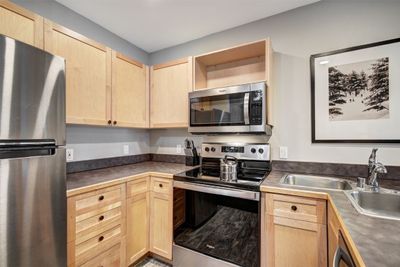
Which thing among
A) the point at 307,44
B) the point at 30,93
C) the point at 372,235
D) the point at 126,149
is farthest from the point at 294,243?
the point at 126,149

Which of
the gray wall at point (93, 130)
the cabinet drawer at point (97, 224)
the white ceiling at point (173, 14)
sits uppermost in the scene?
the white ceiling at point (173, 14)

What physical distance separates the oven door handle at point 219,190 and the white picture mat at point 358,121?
2.95ft

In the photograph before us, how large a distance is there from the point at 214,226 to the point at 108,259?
0.90 metres

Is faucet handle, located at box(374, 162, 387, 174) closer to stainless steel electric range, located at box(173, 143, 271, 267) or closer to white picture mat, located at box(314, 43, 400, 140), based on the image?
white picture mat, located at box(314, 43, 400, 140)

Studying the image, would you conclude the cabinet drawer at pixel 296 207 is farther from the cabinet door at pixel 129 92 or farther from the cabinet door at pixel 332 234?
the cabinet door at pixel 129 92

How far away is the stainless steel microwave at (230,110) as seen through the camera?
1659 mm

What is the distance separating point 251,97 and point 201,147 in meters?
0.89

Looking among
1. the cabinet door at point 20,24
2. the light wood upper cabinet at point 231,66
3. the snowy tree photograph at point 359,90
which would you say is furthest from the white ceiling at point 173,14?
the snowy tree photograph at point 359,90

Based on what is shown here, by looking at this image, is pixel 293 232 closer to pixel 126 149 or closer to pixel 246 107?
pixel 246 107

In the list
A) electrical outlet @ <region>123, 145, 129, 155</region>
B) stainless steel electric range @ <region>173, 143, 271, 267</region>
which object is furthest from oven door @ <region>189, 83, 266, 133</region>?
electrical outlet @ <region>123, 145, 129, 155</region>

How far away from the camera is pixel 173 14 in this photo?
76.7 inches

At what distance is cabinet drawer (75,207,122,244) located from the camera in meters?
1.35

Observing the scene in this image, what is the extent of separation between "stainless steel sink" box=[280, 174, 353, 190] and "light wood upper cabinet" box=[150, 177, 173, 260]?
1040 millimetres

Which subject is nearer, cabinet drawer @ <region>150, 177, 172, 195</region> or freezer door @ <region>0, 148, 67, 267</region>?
freezer door @ <region>0, 148, 67, 267</region>
